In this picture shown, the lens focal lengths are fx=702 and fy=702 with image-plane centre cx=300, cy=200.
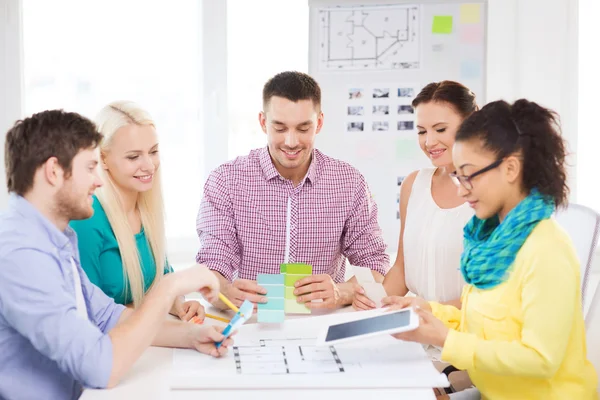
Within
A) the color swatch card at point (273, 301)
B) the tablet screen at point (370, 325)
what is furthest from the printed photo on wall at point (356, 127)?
the tablet screen at point (370, 325)

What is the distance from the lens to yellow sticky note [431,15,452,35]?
3611 millimetres

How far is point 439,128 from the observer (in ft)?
6.91

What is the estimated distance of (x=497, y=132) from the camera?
1.48 m

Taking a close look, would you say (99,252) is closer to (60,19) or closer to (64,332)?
(64,332)

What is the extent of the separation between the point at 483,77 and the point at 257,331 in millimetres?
2406

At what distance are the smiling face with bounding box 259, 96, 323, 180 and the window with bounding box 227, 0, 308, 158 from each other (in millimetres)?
1463

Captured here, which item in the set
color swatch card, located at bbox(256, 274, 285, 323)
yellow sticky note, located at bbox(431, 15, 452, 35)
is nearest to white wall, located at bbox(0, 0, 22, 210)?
yellow sticky note, located at bbox(431, 15, 452, 35)

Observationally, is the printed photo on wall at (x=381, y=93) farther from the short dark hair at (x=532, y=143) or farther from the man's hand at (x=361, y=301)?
the short dark hair at (x=532, y=143)

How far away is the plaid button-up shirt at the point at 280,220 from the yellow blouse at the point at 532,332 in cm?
93

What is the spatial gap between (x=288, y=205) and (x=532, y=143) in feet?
3.65

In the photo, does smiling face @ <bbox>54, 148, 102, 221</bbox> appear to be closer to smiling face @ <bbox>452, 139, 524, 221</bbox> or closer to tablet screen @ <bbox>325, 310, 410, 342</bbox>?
tablet screen @ <bbox>325, 310, 410, 342</bbox>

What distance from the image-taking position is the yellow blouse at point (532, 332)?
135 cm

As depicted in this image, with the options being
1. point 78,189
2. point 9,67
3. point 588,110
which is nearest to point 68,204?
point 78,189

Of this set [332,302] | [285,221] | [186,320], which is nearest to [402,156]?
[285,221]
